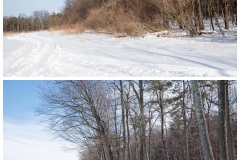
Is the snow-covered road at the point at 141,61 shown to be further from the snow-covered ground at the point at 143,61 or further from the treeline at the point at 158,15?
the treeline at the point at 158,15

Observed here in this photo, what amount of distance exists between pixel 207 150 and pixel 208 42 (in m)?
3.72

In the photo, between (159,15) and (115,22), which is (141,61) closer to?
(159,15)

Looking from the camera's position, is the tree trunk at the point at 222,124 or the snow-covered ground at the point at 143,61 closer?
the snow-covered ground at the point at 143,61

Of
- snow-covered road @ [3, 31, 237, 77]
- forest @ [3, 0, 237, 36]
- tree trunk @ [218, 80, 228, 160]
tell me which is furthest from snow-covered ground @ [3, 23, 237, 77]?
forest @ [3, 0, 237, 36]

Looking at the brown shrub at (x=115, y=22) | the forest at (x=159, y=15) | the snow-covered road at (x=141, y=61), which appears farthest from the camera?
the brown shrub at (x=115, y=22)

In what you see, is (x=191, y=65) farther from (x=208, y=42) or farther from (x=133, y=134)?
(x=133, y=134)

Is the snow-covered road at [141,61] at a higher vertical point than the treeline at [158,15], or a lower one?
lower

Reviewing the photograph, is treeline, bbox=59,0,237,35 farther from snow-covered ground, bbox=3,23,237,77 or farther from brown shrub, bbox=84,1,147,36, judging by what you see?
snow-covered ground, bbox=3,23,237,77

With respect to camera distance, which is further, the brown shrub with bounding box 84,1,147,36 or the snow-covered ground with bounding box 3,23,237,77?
the brown shrub with bounding box 84,1,147,36

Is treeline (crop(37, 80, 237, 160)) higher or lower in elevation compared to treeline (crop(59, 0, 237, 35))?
lower

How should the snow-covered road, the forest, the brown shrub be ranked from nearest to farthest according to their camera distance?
the snow-covered road < the forest < the brown shrub

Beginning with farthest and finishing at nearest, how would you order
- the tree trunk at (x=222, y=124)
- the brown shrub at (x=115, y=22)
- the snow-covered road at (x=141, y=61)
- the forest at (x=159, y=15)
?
the brown shrub at (x=115, y=22) → the forest at (x=159, y=15) → the tree trunk at (x=222, y=124) → the snow-covered road at (x=141, y=61)

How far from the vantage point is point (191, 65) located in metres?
6.21

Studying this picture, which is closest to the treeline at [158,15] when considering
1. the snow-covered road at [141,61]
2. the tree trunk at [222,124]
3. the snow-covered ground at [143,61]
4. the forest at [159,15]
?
the forest at [159,15]
